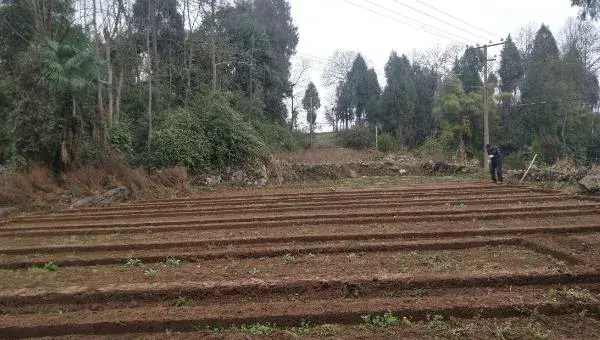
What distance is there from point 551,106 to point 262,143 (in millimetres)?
22031

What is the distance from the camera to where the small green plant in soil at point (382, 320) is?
363 cm

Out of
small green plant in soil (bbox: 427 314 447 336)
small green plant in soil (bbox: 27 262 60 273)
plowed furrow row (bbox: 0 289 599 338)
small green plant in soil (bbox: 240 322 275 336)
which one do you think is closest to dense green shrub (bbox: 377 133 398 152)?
small green plant in soil (bbox: 27 262 60 273)

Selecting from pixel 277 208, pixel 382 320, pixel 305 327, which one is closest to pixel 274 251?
pixel 305 327

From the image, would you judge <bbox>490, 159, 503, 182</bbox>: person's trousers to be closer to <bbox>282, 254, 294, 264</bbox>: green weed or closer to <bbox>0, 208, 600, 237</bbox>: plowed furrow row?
<bbox>0, 208, 600, 237</bbox>: plowed furrow row

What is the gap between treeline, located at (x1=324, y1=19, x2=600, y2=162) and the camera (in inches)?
1257

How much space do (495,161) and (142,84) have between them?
57.6 feet

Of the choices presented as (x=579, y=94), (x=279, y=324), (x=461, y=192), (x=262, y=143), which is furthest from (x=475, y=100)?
(x=279, y=324)

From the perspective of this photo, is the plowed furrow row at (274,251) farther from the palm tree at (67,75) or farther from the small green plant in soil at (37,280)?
the palm tree at (67,75)

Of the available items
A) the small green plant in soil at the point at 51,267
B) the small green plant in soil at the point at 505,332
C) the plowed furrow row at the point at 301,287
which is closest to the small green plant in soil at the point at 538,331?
the small green plant in soil at the point at 505,332

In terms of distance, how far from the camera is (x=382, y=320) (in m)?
3.70

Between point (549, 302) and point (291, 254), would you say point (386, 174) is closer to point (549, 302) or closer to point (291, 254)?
point (291, 254)

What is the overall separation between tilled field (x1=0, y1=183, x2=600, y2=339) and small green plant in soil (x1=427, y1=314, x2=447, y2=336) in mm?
23

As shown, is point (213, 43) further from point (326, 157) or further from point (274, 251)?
point (274, 251)

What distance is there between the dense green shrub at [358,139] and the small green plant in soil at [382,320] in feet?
110
